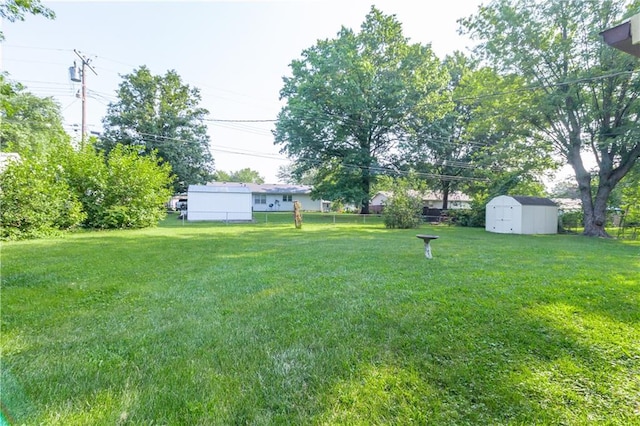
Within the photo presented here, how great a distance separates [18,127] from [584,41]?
35.1 meters

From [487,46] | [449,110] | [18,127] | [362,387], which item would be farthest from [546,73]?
[18,127]

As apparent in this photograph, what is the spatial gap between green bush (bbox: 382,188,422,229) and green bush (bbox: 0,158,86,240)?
49.7ft

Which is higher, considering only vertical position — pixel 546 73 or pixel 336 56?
pixel 336 56

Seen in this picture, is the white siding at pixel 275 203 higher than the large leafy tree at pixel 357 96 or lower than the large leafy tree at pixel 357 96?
lower

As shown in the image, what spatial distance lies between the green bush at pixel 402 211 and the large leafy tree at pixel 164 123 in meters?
20.5

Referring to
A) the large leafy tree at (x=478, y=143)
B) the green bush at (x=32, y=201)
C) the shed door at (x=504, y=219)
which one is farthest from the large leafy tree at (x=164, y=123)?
the shed door at (x=504, y=219)

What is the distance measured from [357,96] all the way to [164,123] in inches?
747

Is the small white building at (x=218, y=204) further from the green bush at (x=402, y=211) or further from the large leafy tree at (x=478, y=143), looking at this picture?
the large leafy tree at (x=478, y=143)

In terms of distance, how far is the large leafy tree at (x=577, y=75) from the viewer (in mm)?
12664

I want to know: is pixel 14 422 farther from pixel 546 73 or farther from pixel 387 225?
pixel 546 73

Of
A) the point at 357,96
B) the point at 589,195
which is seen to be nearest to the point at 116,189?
the point at 357,96

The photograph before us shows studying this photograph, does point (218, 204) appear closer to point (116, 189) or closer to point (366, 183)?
point (116, 189)

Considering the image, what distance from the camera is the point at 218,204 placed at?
66.0 feet

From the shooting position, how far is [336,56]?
21641 millimetres
